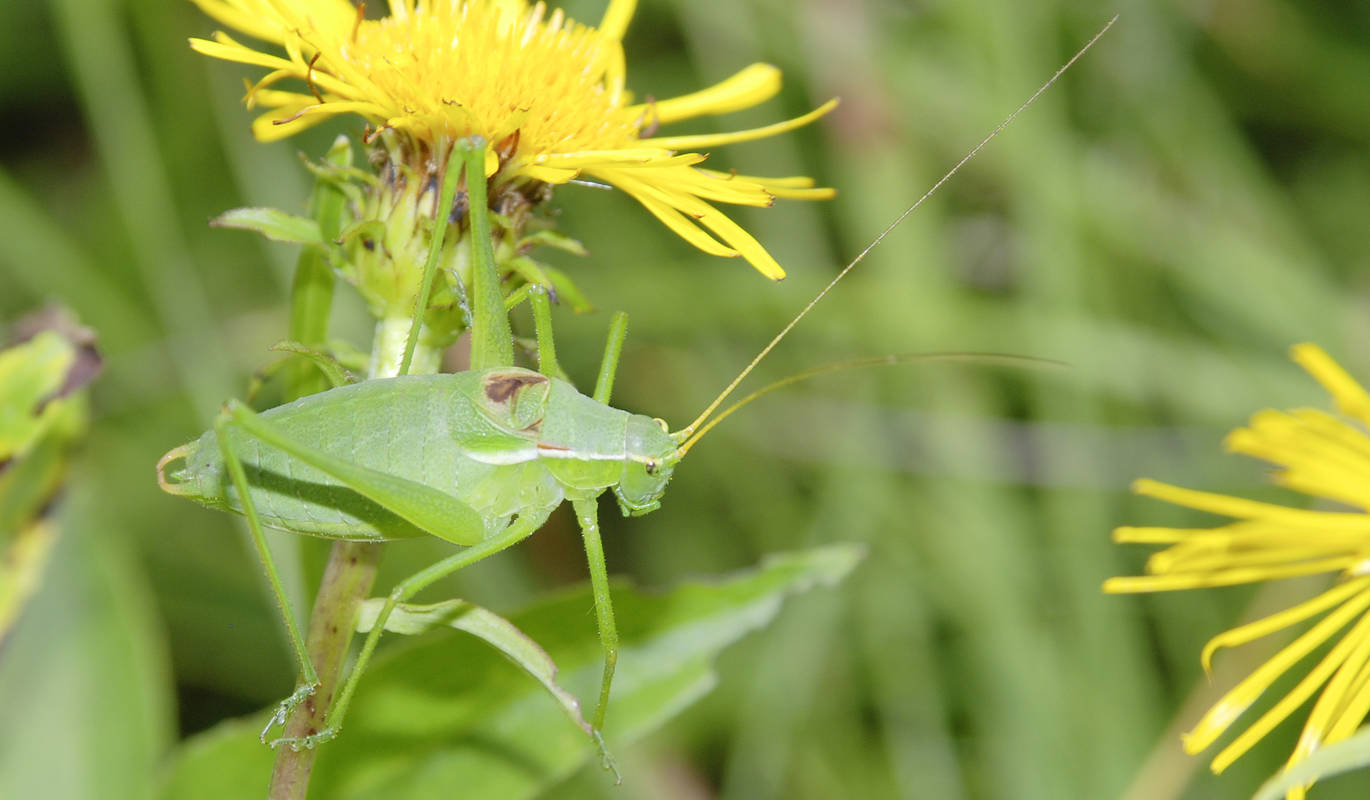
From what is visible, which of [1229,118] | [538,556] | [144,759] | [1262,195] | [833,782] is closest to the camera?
[144,759]

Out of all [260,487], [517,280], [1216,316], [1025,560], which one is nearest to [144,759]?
[260,487]

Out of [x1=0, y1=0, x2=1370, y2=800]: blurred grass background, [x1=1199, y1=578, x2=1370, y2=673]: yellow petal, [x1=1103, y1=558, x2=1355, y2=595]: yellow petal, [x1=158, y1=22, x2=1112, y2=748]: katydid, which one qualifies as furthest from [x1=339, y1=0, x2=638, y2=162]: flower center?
[x1=0, y1=0, x2=1370, y2=800]: blurred grass background

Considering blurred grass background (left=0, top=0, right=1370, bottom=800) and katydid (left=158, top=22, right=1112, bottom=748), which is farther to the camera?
blurred grass background (left=0, top=0, right=1370, bottom=800)

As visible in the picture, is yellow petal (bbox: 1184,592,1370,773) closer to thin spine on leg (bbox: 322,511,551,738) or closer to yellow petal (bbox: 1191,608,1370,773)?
yellow petal (bbox: 1191,608,1370,773)

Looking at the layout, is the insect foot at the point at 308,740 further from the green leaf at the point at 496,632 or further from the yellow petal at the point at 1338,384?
the yellow petal at the point at 1338,384

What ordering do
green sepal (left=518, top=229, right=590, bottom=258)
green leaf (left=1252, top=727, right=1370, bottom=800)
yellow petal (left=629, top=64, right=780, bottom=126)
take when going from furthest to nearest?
yellow petal (left=629, top=64, right=780, bottom=126), green sepal (left=518, top=229, right=590, bottom=258), green leaf (left=1252, top=727, right=1370, bottom=800)

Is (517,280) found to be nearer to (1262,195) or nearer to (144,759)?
(144,759)

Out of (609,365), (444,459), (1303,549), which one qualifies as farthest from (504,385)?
(1303,549)
